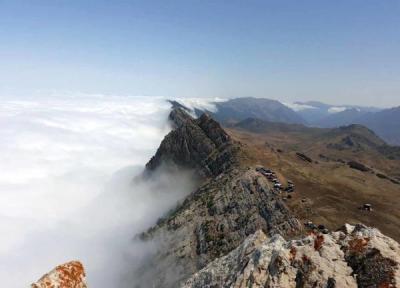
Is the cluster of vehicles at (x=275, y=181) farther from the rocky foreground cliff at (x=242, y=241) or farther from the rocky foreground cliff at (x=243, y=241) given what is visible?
the rocky foreground cliff at (x=242, y=241)

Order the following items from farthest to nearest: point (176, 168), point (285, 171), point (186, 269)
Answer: point (176, 168), point (285, 171), point (186, 269)

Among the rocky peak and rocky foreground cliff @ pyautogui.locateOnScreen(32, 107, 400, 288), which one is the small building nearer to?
rocky foreground cliff @ pyautogui.locateOnScreen(32, 107, 400, 288)

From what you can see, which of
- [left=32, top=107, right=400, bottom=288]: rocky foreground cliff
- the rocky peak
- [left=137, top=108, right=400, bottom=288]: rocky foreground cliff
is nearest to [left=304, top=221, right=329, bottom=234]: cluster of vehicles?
[left=32, top=107, right=400, bottom=288]: rocky foreground cliff

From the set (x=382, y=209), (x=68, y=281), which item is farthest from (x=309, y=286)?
(x=382, y=209)

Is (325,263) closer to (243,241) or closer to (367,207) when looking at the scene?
(243,241)

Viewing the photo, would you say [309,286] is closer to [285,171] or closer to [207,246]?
[207,246]

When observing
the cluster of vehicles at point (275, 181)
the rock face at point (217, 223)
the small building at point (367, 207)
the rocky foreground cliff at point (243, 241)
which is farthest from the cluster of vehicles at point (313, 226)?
the small building at point (367, 207)

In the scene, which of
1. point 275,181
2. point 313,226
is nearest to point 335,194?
point 275,181
